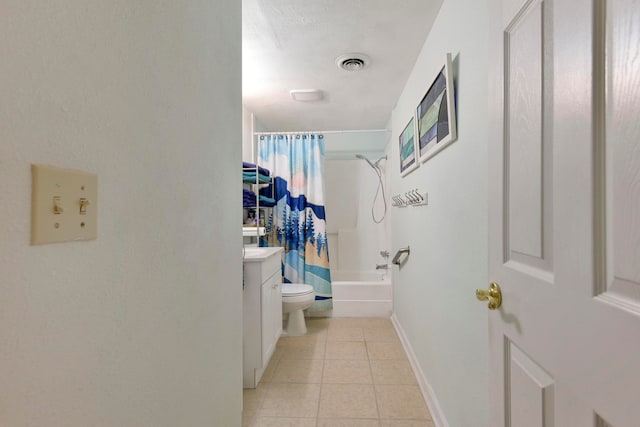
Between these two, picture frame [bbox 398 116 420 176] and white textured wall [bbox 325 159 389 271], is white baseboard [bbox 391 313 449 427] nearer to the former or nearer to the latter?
picture frame [bbox 398 116 420 176]

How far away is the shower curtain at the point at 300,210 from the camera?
326cm

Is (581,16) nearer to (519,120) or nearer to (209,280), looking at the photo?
(519,120)

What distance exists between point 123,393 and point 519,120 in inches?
43.3

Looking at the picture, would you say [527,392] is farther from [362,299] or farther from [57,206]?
[362,299]

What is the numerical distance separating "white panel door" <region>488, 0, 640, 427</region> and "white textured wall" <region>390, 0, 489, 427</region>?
1.03ft

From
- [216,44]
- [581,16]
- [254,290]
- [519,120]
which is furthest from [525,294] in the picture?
[254,290]

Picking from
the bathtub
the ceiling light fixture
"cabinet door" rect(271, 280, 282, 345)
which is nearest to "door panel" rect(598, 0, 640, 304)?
"cabinet door" rect(271, 280, 282, 345)

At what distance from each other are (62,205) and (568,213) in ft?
2.91

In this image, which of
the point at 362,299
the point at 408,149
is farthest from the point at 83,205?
the point at 362,299

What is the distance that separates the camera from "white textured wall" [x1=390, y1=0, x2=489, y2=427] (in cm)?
114

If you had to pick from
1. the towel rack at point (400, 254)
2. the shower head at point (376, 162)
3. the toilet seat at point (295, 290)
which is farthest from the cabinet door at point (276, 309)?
the shower head at point (376, 162)

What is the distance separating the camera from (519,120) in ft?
2.45

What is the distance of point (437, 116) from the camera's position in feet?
5.26

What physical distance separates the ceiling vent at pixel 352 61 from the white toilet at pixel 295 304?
6.38 feet
